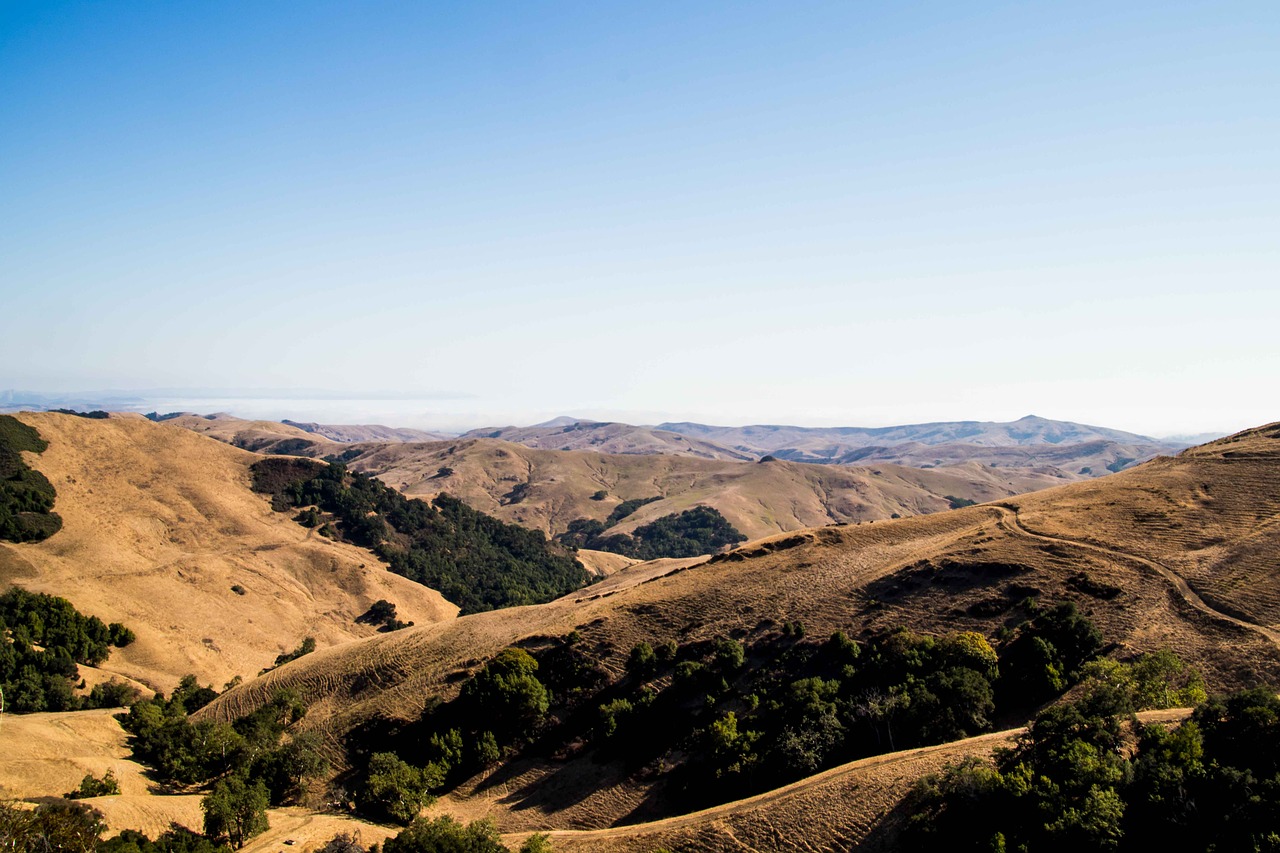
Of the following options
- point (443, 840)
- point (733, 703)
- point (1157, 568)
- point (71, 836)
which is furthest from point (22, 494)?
point (1157, 568)

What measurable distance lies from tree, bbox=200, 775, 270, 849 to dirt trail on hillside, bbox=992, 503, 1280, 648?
5795 cm

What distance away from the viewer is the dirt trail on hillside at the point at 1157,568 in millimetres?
39122

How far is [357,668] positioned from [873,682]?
145 feet

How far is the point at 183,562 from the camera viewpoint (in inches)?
3752

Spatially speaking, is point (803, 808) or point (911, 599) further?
point (911, 599)

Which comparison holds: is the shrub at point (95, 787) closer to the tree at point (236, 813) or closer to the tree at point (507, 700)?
the tree at point (236, 813)

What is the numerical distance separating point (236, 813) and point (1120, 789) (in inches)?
1641

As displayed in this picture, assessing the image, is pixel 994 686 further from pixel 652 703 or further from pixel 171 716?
pixel 171 716

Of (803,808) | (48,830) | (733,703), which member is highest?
(48,830)

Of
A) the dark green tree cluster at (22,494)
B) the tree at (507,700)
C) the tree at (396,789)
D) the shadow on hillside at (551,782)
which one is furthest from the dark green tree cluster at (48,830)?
the dark green tree cluster at (22,494)

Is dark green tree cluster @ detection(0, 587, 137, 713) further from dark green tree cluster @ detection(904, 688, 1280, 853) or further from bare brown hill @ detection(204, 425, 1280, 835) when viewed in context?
dark green tree cluster @ detection(904, 688, 1280, 853)

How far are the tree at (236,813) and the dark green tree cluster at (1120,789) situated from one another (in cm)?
3331

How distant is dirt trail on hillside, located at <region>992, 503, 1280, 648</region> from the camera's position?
1540 inches

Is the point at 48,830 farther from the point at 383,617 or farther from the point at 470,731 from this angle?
the point at 383,617
